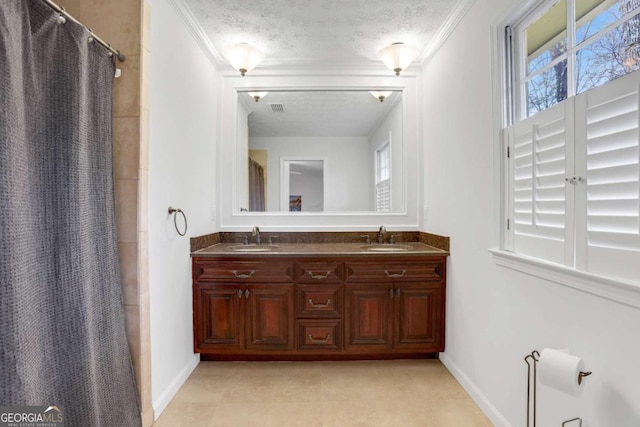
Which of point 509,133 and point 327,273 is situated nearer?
point 509,133

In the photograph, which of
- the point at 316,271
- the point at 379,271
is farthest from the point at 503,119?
the point at 316,271

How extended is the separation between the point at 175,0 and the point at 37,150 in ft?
4.57

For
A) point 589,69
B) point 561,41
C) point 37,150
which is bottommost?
point 37,150

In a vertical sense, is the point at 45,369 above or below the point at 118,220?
below

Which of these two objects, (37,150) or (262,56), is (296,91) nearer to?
(262,56)

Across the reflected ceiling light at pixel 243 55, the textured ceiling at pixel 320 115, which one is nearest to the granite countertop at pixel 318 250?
the textured ceiling at pixel 320 115

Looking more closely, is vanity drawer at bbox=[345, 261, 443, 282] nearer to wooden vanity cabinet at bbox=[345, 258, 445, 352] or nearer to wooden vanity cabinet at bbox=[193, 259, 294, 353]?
wooden vanity cabinet at bbox=[345, 258, 445, 352]

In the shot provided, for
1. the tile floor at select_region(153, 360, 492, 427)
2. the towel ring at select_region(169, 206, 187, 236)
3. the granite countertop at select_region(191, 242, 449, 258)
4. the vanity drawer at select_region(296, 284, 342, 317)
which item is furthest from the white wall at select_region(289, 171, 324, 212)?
the tile floor at select_region(153, 360, 492, 427)

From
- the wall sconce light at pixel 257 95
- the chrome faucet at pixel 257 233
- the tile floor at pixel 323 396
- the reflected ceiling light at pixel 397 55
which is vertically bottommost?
the tile floor at pixel 323 396

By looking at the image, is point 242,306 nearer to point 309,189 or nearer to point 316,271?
point 316,271

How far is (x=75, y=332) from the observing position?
49.0 inches

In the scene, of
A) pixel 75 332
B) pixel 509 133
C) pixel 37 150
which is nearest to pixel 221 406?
pixel 75 332

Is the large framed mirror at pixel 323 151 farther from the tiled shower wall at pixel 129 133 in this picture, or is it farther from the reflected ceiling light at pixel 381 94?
the tiled shower wall at pixel 129 133

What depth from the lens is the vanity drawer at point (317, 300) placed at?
2381 mm
